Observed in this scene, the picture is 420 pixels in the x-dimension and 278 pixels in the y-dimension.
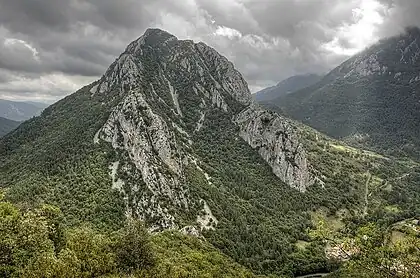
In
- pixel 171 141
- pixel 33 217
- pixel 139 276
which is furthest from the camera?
pixel 171 141

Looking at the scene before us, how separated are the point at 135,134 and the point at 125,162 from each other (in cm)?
1726

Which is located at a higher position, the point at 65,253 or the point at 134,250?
the point at 65,253

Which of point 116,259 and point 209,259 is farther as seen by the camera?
point 209,259

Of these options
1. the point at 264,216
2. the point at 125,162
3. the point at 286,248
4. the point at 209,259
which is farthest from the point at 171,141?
the point at 209,259

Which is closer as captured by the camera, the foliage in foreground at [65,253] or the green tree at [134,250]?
the foliage in foreground at [65,253]

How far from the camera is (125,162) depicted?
165750mm

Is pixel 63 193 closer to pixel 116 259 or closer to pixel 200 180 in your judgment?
pixel 200 180

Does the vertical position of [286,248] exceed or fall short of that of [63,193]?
it falls short

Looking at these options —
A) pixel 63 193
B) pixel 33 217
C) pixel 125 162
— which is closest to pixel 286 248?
pixel 125 162

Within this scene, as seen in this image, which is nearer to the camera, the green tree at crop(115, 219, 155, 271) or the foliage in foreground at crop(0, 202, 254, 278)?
the foliage in foreground at crop(0, 202, 254, 278)

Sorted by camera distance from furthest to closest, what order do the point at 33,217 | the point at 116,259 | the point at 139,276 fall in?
the point at 116,259 < the point at 139,276 < the point at 33,217

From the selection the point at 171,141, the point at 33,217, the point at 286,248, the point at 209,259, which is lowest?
the point at 286,248

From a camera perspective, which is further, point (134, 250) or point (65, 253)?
point (134, 250)

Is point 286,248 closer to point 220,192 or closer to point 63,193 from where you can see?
point 220,192
